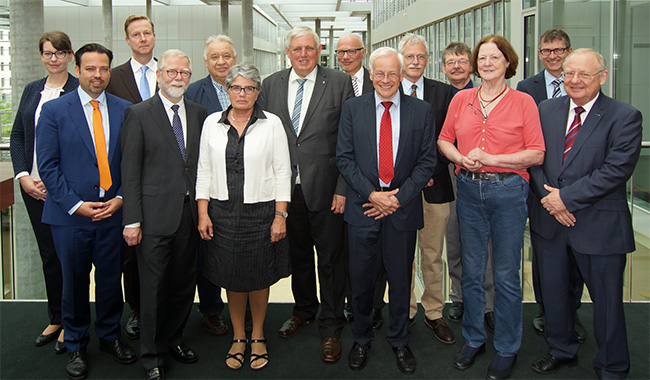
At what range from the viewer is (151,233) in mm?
2967

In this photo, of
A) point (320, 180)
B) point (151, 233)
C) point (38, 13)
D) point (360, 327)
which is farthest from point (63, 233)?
point (38, 13)

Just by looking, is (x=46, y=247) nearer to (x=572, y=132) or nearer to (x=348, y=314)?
(x=348, y=314)

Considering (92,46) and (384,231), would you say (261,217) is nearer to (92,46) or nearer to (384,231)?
(384,231)

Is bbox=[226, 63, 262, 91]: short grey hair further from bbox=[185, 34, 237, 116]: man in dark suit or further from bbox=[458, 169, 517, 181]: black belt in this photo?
bbox=[458, 169, 517, 181]: black belt

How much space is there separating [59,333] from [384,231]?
92.8 inches

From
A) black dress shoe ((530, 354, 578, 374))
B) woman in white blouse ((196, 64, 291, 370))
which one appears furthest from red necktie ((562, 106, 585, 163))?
woman in white blouse ((196, 64, 291, 370))

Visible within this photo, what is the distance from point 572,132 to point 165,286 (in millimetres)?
2529

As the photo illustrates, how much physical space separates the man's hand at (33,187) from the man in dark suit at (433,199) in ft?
8.06

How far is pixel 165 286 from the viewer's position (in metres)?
3.07

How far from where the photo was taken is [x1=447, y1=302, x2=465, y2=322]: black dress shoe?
3.78 meters

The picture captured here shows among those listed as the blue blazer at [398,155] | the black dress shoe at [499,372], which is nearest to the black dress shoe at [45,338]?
the blue blazer at [398,155]

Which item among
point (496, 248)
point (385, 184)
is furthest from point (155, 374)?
point (496, 248)

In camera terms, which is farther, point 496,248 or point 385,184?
point 385,184

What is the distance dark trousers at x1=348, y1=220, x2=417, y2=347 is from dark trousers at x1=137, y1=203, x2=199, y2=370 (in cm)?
102
